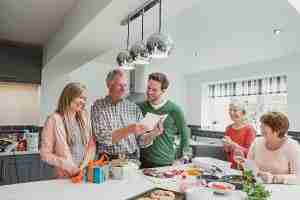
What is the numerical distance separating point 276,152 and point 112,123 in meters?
1.21

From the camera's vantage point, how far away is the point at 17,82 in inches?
146

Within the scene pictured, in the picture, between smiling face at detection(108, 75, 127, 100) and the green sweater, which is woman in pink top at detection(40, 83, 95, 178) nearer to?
smiling face at detection(108, 75, 127, 100)

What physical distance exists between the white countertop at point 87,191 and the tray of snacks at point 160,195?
0.15 ft

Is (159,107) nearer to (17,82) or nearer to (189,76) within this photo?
(17,82)

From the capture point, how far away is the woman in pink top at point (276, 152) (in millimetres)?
1670

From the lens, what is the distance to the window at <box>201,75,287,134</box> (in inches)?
192

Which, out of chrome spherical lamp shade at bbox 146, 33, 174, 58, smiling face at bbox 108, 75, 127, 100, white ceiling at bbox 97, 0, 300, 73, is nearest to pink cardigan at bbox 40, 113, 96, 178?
smiling face at bbox 108, 75, 127, 100

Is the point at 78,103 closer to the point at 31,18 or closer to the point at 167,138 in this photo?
the point at 167,138

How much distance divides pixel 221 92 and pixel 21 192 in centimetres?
523

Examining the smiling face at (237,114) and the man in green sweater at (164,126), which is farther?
the smiling face at (237,114)

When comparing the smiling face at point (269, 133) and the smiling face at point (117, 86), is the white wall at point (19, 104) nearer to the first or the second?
the smiling face at point (117, 86)

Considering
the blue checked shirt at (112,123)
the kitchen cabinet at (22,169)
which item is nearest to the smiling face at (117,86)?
the blue checked shirt at (112,123)

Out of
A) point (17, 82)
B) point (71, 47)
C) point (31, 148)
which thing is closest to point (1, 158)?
point (31, 148)

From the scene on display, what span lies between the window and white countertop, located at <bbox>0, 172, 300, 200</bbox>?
3008 mm
